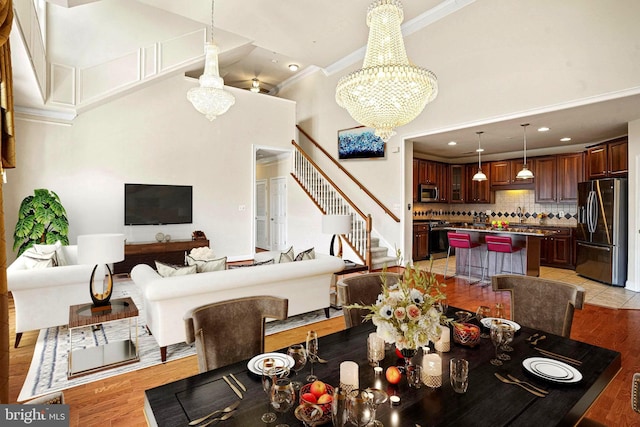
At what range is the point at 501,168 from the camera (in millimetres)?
8523

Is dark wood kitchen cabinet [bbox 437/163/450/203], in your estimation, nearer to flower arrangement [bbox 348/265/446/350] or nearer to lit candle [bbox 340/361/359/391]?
flower arrangement [bbox 348/265/446/350]

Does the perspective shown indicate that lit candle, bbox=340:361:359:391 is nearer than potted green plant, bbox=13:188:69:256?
Yes

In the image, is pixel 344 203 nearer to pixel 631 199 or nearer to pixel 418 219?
pixel 418 219

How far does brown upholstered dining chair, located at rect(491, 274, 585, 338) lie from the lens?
1.98 m

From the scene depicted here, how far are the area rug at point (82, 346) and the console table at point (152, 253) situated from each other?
239cm

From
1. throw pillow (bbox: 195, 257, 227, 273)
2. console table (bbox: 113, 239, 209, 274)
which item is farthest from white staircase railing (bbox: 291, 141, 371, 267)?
throw pillow (bbox: 195, 257, 227, 273)

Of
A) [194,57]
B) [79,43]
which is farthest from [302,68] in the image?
[79,43]

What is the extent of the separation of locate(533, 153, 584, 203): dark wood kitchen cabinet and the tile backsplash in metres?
0.29

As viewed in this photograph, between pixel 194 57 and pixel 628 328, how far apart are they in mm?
8481

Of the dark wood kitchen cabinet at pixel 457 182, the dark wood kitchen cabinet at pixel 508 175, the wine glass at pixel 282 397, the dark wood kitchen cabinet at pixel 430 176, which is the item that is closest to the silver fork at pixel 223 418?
the wine glass at pixel 282 397

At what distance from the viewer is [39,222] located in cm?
541

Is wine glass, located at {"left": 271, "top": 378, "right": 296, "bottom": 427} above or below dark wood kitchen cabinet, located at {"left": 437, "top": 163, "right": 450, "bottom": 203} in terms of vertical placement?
below

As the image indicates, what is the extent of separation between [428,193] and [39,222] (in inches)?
336

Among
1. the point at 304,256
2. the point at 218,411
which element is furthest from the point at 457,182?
the point at 218,411
